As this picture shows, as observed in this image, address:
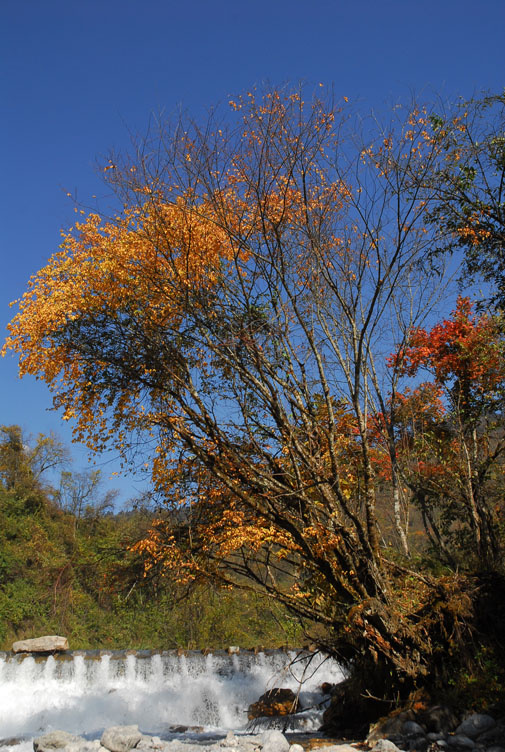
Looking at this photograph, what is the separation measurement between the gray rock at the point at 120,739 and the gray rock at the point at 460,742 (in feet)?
10.7

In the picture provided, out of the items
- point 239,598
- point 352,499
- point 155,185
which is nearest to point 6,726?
point 239,598

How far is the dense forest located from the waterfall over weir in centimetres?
126

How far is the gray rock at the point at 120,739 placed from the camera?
18.4ft

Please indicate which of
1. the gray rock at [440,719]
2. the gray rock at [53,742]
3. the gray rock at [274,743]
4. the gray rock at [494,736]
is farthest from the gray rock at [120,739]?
the gray rock at [494,736]

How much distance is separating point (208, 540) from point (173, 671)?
27.5ft

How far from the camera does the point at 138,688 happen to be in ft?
42.1

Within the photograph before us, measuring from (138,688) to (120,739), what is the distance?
26.5ft

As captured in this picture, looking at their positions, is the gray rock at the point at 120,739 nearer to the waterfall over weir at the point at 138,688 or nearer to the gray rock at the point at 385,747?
the gray rock at the point at 385,747

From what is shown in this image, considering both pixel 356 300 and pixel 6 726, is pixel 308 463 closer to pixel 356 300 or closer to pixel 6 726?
pixel 356 300

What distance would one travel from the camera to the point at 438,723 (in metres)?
5.18

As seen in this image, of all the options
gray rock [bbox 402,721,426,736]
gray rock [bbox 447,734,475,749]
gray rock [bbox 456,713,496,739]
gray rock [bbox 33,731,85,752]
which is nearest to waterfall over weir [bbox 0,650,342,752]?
gray rock [bbox 33,731,85,752]

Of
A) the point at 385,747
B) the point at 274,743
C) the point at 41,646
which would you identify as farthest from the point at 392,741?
the point at 41,646

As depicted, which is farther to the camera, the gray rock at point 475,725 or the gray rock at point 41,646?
the gray rock at point 41,646

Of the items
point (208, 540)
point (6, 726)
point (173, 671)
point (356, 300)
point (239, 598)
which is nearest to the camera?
point (356, 300)
